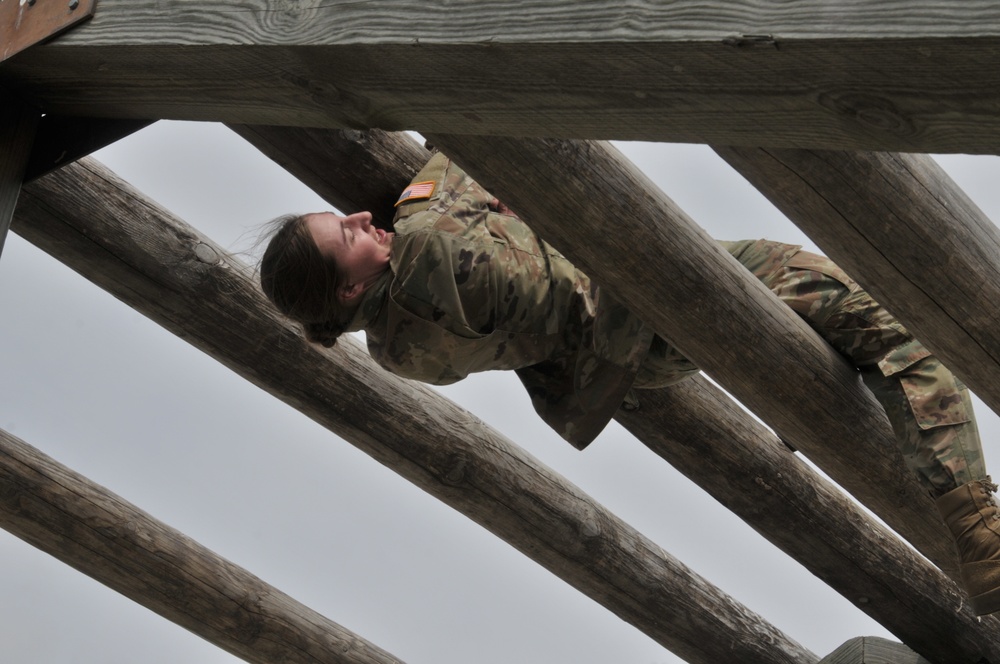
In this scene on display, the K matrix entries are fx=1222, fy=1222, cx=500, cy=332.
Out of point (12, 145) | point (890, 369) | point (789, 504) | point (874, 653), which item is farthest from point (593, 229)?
point (874, 653)

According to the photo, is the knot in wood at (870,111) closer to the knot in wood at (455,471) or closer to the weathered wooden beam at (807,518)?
the weathered wooden beam at (807,518)

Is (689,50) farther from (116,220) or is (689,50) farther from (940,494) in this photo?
(116,220)

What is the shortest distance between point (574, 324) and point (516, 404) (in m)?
2.98

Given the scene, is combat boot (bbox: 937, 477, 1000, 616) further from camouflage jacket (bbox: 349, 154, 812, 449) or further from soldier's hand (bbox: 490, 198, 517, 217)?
soldier's hand (bbox: 490, 198, 517, 217)

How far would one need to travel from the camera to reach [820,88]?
1.30 meters

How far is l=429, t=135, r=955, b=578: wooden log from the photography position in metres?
2.23

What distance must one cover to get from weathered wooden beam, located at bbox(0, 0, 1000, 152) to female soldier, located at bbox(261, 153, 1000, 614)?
809 millimetres

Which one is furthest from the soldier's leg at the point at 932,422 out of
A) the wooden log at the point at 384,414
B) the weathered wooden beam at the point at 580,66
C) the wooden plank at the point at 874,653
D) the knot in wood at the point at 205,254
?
the knot in wood at the point at 205,254

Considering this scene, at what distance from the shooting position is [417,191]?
2865mm

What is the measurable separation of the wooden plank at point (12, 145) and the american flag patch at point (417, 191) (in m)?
0.86

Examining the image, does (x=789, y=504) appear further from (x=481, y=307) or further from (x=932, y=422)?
(x=481, y=307)

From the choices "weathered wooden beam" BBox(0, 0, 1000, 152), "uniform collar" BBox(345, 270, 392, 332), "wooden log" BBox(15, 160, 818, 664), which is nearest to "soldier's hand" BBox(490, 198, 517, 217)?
"uniform collar" BBox(345, 270, 392, 332)

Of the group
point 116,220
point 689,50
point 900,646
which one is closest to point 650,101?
point 689,50

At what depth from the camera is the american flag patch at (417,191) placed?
2.85 metres
